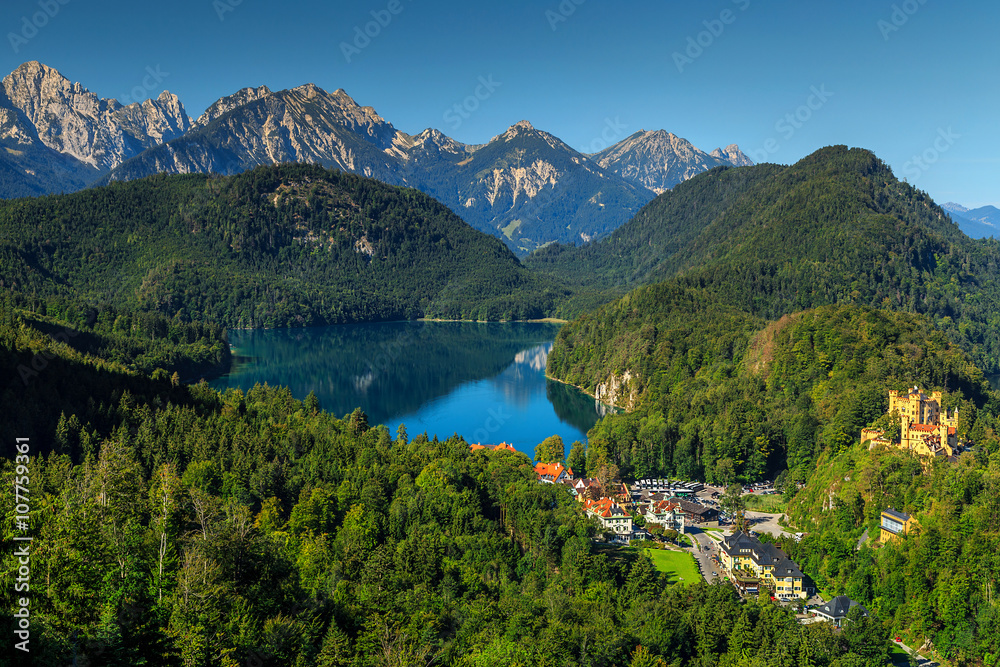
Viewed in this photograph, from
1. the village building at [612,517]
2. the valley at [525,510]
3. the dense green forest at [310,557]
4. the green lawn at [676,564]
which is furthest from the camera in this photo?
the village building at [612,517]

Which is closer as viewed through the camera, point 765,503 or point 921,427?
point 921,427

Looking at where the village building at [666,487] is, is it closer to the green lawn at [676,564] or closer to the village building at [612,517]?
the village building at [612,517]

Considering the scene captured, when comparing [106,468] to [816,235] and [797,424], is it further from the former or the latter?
[816,235]

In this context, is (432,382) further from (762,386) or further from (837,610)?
(837,610)

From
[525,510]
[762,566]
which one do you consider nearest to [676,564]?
[762,566]

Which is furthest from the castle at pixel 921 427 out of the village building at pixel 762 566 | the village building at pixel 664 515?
the village building at pixel 664 515

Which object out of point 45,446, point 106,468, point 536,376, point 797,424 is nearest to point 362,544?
point 106,468

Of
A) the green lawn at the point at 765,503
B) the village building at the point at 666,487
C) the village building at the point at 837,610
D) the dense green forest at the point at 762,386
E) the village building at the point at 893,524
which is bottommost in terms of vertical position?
the village building at the point at 837,610

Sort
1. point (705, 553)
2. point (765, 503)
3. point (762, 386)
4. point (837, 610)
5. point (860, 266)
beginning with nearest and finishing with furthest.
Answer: point (837, 610), point (705, 553), point (765, 503), point (762, 386), point (860, 266)
